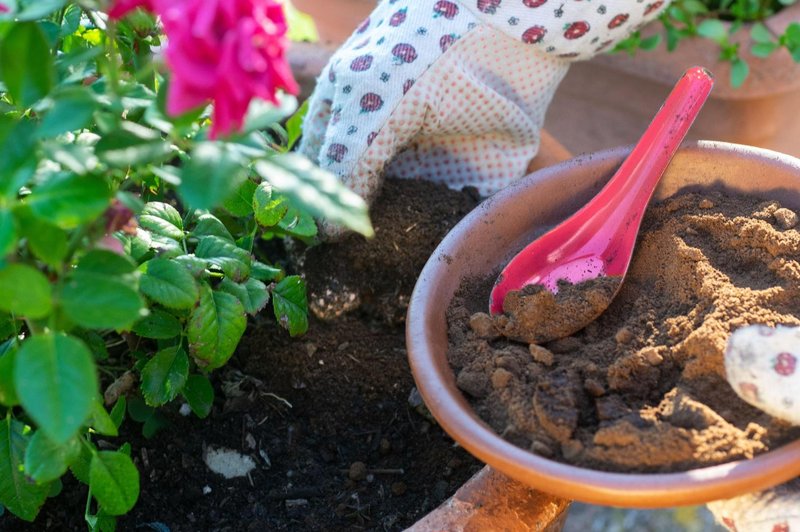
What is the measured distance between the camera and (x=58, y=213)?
67 centimetres

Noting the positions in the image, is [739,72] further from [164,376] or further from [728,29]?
[164,376]

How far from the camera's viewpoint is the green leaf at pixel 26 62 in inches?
27.6

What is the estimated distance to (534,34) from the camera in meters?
1.24

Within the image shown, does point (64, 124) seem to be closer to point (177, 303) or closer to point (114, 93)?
point (114, 93)

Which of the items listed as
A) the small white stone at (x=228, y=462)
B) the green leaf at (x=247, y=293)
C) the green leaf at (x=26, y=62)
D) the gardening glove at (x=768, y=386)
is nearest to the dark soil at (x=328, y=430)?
the small white stone at (x=228, y=462)

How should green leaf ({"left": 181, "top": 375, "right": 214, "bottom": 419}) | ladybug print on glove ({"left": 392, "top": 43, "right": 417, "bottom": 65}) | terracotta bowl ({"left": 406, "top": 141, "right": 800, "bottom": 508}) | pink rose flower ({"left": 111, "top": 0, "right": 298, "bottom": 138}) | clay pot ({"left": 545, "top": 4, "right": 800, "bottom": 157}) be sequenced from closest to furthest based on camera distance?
pink rose flower ({"left": 111, "top": 0, "right": 298, "bottom": 138}), terracotta bowl ({"left": 406, "top": 141, "right": 800, "bottom": 508}), green leaf ({"left": 181, "top": 375, "right": 214, "bottom": 419}), ladybug print on glove ({"left": 392, "top": 43, "right": 417, "bottom": 65}), clay pot ({"left": 545, "top": 4, "right": 800, "bottom": 157})

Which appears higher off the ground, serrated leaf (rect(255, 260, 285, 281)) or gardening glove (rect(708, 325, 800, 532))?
gardening glove (rect(708, 325, 800, 532))

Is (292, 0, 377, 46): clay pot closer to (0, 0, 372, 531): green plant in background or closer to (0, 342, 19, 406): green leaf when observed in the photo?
(0, 0, 372, 531): green plant in background

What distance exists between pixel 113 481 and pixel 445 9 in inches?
29.5

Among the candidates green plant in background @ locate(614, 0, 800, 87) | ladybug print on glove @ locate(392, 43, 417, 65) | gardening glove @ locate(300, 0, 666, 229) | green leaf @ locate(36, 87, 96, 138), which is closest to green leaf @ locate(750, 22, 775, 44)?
green plant in background @ locate(614, 0, 800, 87)

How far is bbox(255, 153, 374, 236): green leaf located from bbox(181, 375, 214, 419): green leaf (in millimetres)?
491

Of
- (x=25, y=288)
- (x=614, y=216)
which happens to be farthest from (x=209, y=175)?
(x=614, y=216)

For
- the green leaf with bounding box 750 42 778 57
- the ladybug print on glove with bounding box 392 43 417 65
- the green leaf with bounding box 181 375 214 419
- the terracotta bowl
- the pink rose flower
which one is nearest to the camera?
the pink rose flower

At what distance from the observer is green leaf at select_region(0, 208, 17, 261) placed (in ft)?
2.21
